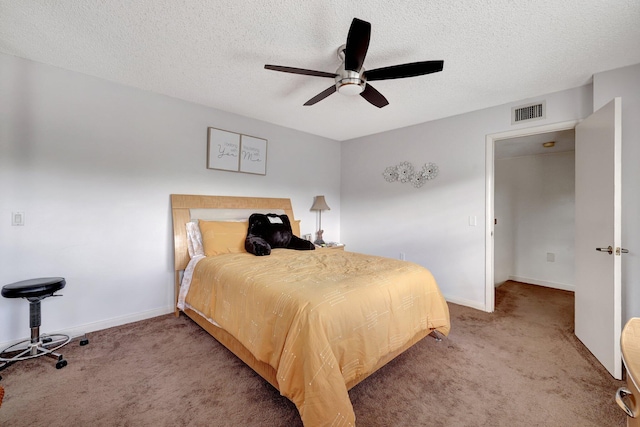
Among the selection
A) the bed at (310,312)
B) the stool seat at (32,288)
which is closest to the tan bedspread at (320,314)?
the bed at (310,312)

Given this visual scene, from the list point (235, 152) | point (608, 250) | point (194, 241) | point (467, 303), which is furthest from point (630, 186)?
point (194, 241)

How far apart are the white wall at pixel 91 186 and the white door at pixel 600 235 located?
383cm

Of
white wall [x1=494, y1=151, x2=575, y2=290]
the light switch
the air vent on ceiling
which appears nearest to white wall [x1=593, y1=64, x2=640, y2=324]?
the air vent on ceiling

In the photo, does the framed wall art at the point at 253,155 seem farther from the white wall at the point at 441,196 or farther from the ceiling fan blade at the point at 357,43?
the ceiling fan blade at the point at 357,43

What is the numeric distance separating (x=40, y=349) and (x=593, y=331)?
15.0 feet

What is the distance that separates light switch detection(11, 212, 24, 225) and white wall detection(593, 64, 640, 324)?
5.12 metres

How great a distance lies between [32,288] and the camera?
6.41ft

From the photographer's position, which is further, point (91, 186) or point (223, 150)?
point (223, 150)

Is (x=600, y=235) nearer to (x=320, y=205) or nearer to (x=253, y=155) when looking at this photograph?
(x=320, y=205)

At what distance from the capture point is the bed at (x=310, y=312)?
4.58ft

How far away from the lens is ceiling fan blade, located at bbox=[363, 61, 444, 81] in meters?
1.75

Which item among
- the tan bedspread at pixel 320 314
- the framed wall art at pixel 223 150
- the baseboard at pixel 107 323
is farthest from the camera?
the framed wall art at pixel 223 150

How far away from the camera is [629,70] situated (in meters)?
2.23

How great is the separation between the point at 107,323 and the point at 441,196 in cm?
417
